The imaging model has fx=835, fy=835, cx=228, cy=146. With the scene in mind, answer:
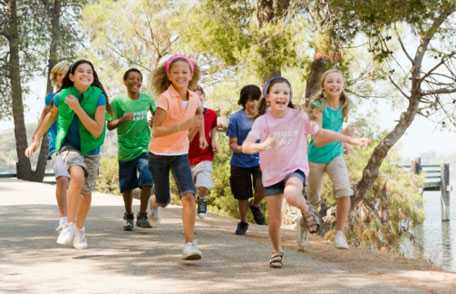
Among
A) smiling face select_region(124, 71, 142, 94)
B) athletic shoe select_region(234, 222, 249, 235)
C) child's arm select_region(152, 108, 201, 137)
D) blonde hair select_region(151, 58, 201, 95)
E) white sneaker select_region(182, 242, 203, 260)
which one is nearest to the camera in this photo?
child's arm select_region(152, 108, 201, 137)

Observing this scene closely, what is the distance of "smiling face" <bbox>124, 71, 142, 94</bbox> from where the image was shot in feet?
27.4

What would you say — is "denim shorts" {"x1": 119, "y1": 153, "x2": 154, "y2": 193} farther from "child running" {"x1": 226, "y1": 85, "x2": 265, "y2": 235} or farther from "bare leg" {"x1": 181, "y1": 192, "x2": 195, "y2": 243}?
"bare leg" {"x1": 181, "y1": 192, "x2": 195, "y2": 243}

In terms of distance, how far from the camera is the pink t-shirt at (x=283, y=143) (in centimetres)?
628

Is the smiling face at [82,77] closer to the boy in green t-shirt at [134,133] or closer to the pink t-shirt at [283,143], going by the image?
the boy in green t-shirt at [134,133]

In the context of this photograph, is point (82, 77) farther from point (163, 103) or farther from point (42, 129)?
point (163, 103)

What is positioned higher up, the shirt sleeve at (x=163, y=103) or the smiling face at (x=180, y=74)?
the smiling face at (x=180, y=74)

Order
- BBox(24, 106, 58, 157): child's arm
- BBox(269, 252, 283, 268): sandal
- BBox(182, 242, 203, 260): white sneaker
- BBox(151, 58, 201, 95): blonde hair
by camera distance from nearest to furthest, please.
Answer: BBox(182, 242, 203, 260): white sneaker < BBox(269, 252, 283, 268): sandal < BBox(151, 58, 201, 95): blonde hair < BBox(24, 106, 58, 157): child's arm

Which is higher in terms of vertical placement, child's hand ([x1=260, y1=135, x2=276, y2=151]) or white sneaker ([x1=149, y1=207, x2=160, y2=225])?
child's hand ([x1=260, y1=135, x2=276, y2=151])

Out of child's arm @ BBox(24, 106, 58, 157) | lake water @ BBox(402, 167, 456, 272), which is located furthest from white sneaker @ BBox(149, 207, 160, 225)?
lake water @ BBox(402, 167, 456, 272)

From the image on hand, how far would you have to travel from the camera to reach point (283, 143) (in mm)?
6277

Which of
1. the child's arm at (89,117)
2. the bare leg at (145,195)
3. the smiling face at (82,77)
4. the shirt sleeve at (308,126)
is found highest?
the smiling face at (82,77)

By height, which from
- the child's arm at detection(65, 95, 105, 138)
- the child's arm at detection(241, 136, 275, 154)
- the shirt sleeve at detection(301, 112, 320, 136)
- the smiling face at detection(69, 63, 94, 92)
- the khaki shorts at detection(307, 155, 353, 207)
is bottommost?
the khaki shorts at detection(307, 155, 353, 207)

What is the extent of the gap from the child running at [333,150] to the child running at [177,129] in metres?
1.23

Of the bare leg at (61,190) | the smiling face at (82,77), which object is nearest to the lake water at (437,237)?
the bare leg at (61,190)
